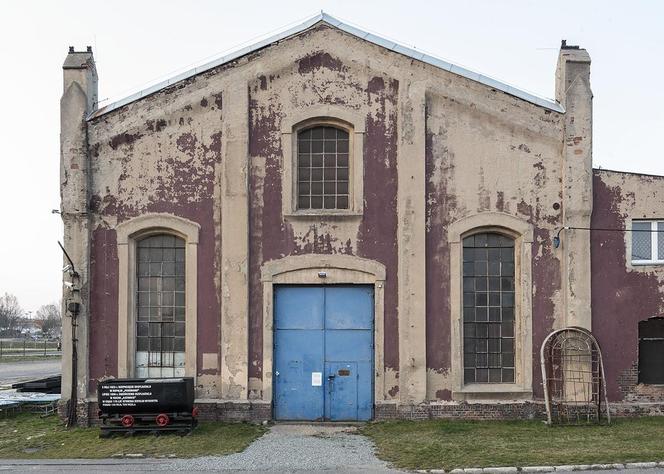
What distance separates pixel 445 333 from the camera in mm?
15734

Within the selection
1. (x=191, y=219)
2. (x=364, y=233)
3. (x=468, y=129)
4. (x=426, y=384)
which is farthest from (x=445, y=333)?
(x=191, y=219)

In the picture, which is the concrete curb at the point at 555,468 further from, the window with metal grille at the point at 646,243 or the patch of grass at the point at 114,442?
the window with metal grille at the point at 646,243

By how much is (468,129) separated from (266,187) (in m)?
4.63

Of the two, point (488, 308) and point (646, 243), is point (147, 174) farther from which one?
point (646, 243)

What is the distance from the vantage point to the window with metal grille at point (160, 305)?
639 inches

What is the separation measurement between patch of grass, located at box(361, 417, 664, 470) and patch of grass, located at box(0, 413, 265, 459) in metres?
2.73

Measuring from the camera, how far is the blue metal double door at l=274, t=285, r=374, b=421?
52.0 ft

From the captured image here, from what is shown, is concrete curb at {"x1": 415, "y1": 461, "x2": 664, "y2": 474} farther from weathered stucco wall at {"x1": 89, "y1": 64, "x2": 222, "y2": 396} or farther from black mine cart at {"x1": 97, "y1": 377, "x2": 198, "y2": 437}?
weathered stucco wall at {"x1": 89, "y1": 64, "x2": 222, "y2": 396}

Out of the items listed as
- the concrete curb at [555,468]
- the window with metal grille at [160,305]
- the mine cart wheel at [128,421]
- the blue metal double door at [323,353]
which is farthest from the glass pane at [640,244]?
the mine cart wheel at [128,421]

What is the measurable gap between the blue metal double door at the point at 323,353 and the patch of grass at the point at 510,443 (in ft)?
3.37

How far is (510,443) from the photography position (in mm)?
13117

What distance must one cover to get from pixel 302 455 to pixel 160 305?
5502mm

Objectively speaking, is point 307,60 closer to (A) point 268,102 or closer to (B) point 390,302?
(A) point 268,102

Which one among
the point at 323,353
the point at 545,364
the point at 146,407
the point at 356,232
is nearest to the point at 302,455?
the point at 323,353
